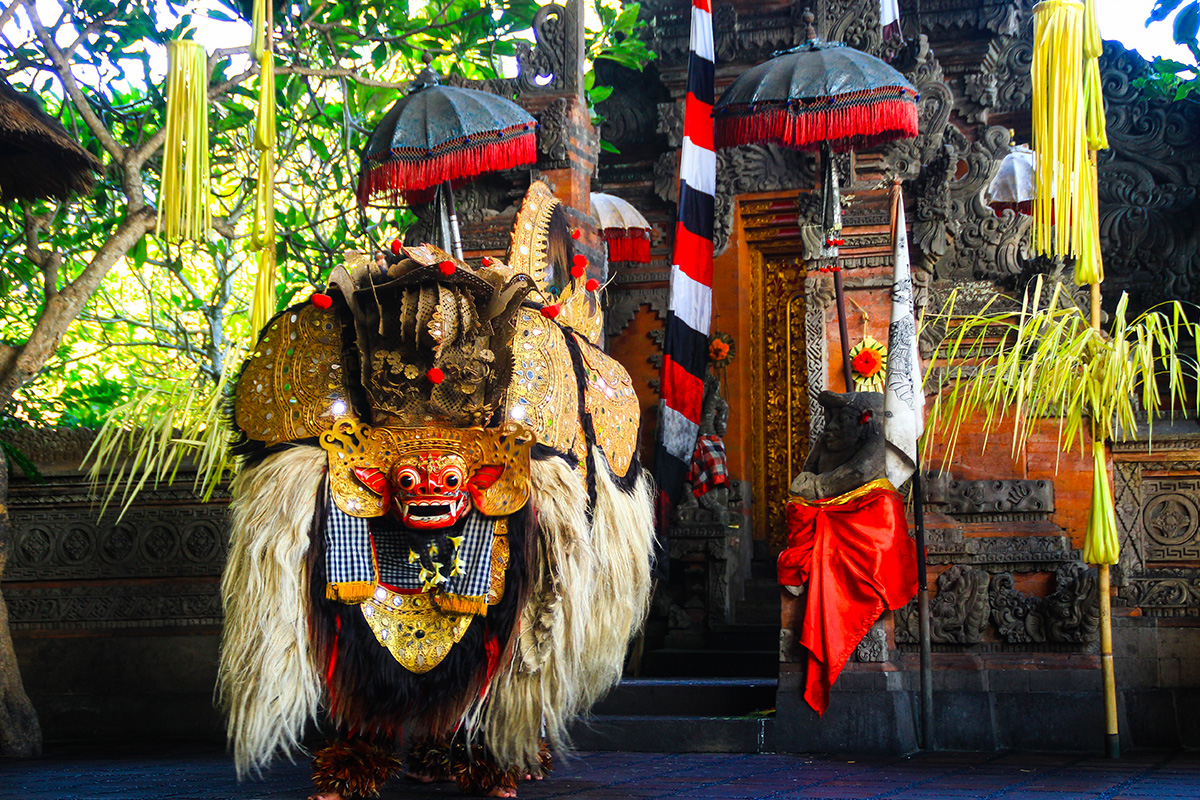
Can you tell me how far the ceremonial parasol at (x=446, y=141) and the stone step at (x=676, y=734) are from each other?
2.49 metres

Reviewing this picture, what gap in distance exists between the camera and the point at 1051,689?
19.7ft

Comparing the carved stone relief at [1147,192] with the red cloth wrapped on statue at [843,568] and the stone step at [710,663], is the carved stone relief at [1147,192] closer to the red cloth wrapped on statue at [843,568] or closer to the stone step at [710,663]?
the stone step at [710,663]

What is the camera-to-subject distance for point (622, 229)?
9039 mm

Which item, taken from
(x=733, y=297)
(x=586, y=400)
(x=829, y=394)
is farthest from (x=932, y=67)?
(x=586, y=400)

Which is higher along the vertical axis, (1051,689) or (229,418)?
(229,418)

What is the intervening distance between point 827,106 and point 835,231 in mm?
613

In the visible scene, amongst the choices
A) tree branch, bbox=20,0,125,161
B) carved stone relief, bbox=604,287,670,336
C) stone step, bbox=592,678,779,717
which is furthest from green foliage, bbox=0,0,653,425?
stone step, bbox=592,678,779,717

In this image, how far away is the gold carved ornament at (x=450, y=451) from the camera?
13.3 ft

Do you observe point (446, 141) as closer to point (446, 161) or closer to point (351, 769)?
point (446, 161)

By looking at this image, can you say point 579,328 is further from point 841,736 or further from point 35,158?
point 35,158

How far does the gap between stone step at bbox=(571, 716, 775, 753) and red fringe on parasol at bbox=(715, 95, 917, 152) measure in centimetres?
284

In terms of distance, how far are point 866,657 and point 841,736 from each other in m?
0.39

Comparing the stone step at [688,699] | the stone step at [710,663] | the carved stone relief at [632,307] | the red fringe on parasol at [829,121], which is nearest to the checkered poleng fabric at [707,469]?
the stone step at [710,663]

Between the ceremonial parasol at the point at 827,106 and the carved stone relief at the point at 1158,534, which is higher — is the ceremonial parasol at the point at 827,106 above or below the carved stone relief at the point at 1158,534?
above
